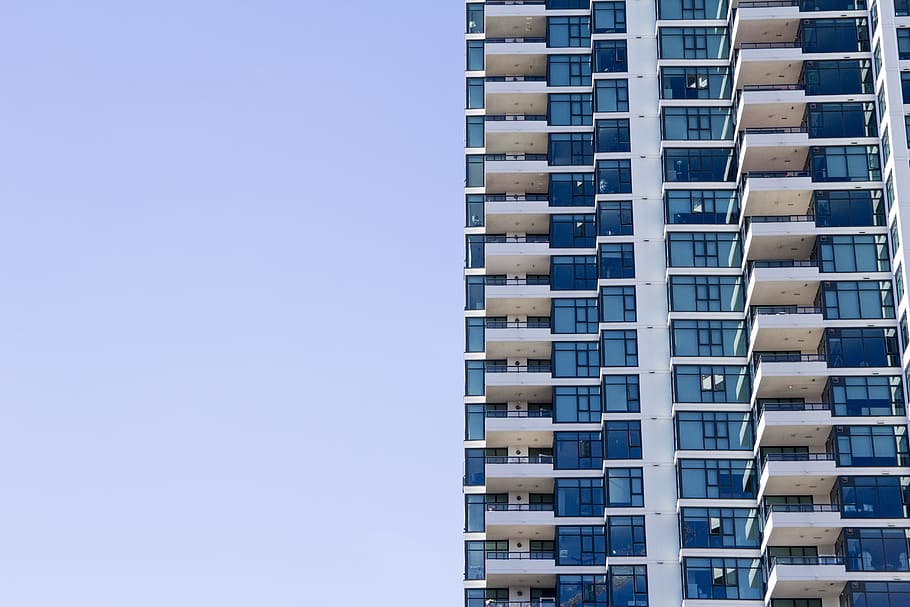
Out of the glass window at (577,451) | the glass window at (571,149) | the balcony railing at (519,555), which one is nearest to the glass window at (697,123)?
the glass window at (571,149)

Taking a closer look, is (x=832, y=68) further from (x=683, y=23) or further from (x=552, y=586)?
(x=552, y=586)

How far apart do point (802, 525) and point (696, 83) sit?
30.6 metres

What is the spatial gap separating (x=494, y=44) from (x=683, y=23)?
1268 centimetres

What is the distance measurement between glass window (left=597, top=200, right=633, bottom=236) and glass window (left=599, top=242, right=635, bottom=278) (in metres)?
0.87

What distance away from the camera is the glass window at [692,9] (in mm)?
114438

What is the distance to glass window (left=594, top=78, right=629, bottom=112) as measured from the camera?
11331 centimetres

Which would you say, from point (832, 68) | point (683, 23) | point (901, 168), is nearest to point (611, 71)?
point (683, 23)

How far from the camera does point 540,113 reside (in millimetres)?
117625

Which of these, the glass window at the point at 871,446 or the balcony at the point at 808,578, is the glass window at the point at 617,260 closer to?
the glass window at the point at 871,446

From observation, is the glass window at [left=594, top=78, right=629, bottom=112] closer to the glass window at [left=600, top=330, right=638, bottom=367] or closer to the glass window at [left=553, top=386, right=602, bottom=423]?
the glass window at [left=600, top=330, right=638, bottom=367]

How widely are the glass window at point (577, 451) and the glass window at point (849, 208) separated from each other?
1843cm

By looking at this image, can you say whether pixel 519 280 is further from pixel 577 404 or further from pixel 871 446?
pixel 871 446

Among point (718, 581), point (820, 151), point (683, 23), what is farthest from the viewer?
point (683, 23)

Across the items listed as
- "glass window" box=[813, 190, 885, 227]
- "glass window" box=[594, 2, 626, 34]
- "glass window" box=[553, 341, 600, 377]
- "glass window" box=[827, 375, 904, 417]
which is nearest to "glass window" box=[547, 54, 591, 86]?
"glass window" box=[594, 2, 626, 34]
